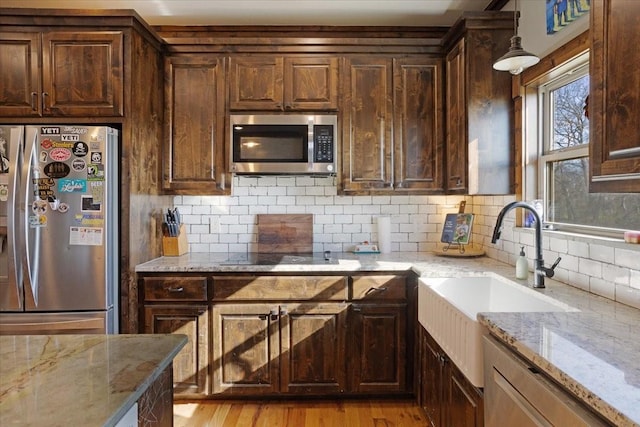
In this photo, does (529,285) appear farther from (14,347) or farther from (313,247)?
(14,347)

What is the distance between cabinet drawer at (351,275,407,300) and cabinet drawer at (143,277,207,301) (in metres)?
0.98

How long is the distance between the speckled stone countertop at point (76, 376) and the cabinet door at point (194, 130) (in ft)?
5.82

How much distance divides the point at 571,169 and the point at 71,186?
282 centimetres

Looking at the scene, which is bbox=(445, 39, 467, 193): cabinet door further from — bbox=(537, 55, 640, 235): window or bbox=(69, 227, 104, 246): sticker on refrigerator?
bbox=(69, 227, 104, 246): sticker on refrigerator

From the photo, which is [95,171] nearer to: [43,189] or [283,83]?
[43,189]

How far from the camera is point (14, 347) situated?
3.94 feet

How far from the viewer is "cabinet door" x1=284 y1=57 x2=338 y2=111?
2.93 m

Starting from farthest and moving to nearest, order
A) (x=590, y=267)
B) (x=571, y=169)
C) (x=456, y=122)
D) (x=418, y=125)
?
(x=418, y=125) < (x=456, y=122) < (x=571, y=169) < (x=590, y=267)

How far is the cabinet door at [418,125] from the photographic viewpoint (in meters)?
2.94

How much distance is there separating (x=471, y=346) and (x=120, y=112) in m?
2.36

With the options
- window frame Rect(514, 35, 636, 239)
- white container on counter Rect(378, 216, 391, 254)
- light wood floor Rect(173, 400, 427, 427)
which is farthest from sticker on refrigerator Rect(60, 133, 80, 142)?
window frame Rect(514, 35, 636, 239)

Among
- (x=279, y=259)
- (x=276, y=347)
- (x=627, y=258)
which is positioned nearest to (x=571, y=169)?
(x=627, y=258)

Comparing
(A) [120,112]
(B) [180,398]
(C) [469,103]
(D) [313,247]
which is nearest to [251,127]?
(A) [120,112]

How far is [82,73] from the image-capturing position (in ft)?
8.37
